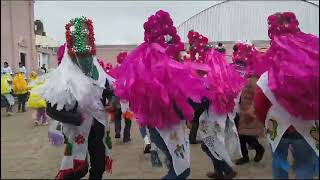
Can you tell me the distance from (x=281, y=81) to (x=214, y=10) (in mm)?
25210

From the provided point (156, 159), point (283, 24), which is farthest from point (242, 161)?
point (283, 24)

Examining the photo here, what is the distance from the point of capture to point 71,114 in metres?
4.45

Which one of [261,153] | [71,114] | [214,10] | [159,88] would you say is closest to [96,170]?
[71,114]

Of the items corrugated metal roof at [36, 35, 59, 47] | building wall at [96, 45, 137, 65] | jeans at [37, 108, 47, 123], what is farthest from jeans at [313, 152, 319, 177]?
corrugated metal roof at [36, 35, 59, 47]

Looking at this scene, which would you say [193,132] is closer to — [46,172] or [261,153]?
[261,153]

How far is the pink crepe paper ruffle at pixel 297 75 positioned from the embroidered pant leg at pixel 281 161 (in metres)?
0.33

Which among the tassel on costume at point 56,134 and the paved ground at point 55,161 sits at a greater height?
the tassel on costume at point 56,134

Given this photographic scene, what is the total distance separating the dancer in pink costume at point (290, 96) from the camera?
3.64m

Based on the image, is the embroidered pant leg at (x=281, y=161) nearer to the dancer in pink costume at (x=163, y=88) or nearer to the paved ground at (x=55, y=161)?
the dancer in pink costume at (x=163, y=88)

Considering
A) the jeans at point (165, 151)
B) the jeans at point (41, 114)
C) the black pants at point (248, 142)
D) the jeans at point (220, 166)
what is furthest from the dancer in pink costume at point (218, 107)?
the jeans at point (41, 114)

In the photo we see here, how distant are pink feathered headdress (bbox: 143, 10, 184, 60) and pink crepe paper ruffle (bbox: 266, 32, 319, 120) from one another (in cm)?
89

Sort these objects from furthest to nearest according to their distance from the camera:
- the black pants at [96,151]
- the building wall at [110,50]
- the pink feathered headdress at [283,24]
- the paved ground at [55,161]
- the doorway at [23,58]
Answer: the building wall at [110,50] < the doorway at [23,58] < the paved ground at [55,161] < the black pants at [96,151] < the pink feathered headdress at [283,24]

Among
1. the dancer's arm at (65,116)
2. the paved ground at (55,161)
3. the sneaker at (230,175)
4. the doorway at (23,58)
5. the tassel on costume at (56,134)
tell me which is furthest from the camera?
the doorway at (23,58)

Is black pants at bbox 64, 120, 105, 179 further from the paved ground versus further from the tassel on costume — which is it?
the paved ground
